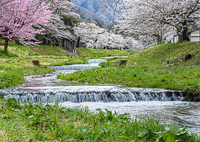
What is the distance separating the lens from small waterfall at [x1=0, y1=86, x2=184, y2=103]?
6.70m

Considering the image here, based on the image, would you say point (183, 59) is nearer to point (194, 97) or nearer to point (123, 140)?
point (194, 97)

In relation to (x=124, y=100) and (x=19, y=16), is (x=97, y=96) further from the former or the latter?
Answer: (x=19, y=16)

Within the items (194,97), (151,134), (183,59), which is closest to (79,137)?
(151,134)

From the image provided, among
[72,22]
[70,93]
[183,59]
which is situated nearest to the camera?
[70,93]

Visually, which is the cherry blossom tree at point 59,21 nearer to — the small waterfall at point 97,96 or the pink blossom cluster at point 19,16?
the pink blossom cluster at point 19,16

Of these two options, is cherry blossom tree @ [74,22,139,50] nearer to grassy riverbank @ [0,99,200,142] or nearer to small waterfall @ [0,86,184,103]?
small waterfall @ [0,86,184,103]

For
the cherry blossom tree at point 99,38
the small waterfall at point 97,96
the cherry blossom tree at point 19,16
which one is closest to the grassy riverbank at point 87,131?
the small waterfall at point 97,96

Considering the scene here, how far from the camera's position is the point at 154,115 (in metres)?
5.29

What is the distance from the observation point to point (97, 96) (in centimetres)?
705

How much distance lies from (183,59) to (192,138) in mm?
13884

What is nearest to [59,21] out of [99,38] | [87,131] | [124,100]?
[99,38]

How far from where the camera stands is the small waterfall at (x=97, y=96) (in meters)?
6.70

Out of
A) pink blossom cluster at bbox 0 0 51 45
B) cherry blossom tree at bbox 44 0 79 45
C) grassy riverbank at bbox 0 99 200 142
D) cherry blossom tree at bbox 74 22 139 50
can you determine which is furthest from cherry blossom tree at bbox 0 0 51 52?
cherry blossom tree at bbox 74 22 139 50

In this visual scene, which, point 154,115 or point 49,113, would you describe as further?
point 154,115
